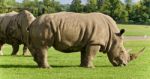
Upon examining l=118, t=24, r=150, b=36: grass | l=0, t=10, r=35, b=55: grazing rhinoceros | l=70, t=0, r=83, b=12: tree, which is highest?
l=0, t=10, r=35, b=55: grazing rhinoceros

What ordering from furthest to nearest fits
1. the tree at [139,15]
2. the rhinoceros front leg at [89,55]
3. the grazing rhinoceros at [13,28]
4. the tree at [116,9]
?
the tree at [116,9] → the tree at [139,15] → the grazing rhinoceros at [13,28] → the rhinoceros front leg at [89,55]

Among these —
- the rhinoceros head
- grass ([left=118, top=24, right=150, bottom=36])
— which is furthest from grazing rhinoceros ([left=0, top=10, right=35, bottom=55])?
grass ([left=118, top=24, right=150, bottom=36])

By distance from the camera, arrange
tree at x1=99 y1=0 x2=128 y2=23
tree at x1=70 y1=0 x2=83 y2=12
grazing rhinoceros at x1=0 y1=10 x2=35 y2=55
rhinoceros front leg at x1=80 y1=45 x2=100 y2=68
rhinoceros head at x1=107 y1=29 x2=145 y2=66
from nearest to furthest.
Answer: rhinoceros front leg at x1=80 y1=45 x2=100 y2=68 < rhinoceros head at x1=107 y1=29 x2=145 y2=66 < grazing rhinoceros at x1=0 y1=10 x2=35 y2=55 < tree at x1=99 y1=0 x2=128 y2=23 < tree at x1=70 y1=0 x2=83 y2=12

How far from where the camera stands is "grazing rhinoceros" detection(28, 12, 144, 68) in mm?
18547

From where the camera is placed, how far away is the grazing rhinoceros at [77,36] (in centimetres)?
1855

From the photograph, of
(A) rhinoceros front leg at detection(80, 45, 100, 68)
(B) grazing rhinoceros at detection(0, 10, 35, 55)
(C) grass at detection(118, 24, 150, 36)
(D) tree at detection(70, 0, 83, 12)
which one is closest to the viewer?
(A) rhinoceros front leg at detection(80, 45, 100, 68)

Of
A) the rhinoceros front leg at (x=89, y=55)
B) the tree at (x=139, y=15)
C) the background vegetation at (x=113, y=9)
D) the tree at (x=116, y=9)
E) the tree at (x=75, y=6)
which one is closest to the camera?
the rhinoceros front leg at (x=89, y=55)

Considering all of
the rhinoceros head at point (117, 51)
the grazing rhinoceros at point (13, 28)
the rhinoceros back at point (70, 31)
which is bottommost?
the grazing rhinoceros at point (13, 28)

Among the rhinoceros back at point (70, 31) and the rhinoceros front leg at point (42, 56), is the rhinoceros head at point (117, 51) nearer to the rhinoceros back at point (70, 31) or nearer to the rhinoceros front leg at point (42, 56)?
the rhinoceros back at point (70, 31)

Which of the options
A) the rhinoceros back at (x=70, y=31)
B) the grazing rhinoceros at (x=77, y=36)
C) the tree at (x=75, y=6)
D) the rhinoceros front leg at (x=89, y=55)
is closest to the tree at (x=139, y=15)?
the tree at (x=75, y=6)

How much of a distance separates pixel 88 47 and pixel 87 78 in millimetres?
3987

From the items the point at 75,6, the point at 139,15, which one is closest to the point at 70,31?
the point at 139,15

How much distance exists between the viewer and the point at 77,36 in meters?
19.0

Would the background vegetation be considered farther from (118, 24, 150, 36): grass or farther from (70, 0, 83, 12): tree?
(118, 24, 150, 36): grass
